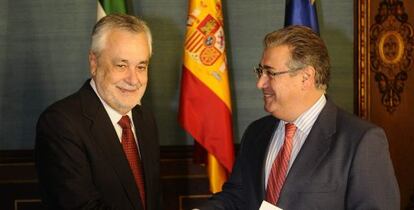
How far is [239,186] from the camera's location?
2600 mm

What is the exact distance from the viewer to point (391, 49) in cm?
451

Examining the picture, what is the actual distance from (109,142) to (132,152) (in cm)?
16

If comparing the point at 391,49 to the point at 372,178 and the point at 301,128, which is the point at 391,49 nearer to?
the point at 301,128

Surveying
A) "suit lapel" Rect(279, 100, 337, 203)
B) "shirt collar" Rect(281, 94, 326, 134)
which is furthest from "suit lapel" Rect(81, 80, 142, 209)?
"shirt collar" Rect(281, 94, 326, 134)

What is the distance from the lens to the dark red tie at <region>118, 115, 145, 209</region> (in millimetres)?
2520

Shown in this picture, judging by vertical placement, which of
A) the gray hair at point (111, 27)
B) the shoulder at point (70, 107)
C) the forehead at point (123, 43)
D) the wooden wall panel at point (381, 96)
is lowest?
the wooden wall panel at point (381, 96)

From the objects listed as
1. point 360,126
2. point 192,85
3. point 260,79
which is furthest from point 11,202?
point 360,126

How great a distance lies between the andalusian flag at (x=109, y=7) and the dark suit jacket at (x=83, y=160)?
4.46ft

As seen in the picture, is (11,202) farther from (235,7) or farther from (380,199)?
(380,199)

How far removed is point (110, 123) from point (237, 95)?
85.1 inches

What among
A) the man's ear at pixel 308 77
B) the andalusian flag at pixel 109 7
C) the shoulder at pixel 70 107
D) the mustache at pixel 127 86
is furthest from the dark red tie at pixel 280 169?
the andalusian flag at pixel 109 7

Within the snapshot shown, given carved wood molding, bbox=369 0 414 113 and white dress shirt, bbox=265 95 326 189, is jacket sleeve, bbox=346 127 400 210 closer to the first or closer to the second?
white dress shirt, bbox=265 95 326 189

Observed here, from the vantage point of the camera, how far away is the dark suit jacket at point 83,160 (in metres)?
2.24

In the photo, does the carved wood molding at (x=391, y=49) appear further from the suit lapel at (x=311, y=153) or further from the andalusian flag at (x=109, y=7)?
the suit lapel at (x=311, y=153)
